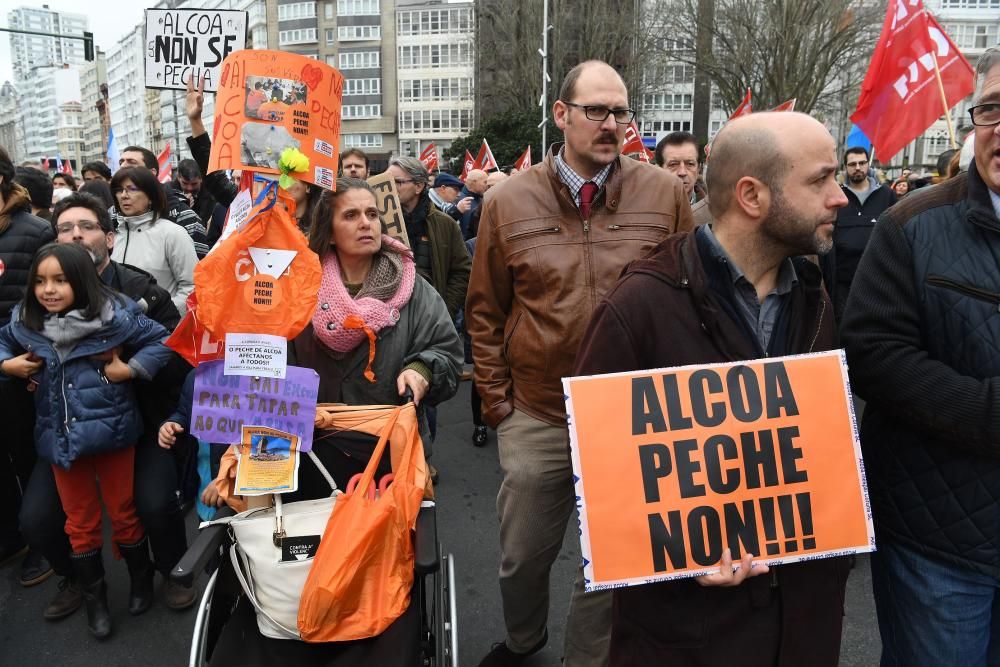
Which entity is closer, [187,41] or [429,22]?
[187,41]

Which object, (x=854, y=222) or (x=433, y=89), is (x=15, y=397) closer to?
(x=854, y=222)

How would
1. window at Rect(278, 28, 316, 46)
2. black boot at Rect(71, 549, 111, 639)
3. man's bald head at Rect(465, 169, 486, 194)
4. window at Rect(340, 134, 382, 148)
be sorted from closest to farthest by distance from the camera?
black boot at Rect(71, 549, 111, 639) < man's bald head at Rect(465, 169, 486, 194) < window at Rect(278, 28, 316, 46) < window at Rect(340, 134, 382, 148)

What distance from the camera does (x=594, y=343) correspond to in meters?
1.79

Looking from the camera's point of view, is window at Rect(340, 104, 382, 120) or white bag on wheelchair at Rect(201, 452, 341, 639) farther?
A: window at Rect(340, 104, 382, 120)

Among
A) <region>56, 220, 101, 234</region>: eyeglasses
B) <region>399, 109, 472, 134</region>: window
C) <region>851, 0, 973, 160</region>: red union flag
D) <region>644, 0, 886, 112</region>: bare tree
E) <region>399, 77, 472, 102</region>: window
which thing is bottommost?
<region>56, 220, 101, 234</region>: eyeglasses

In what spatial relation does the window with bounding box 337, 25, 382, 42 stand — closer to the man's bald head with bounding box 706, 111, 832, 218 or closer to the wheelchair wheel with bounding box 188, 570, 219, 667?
the wheelchair wheel with bounding box 188, 570, 219, 667

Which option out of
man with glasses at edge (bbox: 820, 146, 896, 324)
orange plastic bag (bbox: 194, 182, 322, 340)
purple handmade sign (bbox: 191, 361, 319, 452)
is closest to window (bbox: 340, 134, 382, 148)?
man with glasses at edge (bbox: 820, 146, 896, 324)

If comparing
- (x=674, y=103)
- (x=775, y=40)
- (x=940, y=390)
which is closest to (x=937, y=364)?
(x=940, y=390)

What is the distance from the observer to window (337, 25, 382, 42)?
61625 mm

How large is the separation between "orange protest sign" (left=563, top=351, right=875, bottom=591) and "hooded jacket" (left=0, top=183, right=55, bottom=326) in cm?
382

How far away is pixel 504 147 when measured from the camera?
31.1 meters

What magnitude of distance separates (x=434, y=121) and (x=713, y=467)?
62263 mm

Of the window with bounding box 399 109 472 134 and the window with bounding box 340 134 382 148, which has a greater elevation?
the window with bounding box 399 109 472 134

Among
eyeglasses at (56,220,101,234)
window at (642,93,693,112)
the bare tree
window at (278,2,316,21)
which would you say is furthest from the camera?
window at (278,2,316,21)
